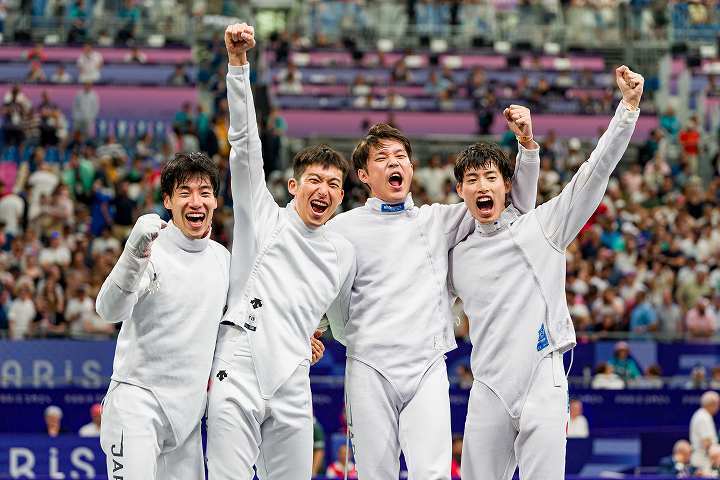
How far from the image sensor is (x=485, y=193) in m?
7.38

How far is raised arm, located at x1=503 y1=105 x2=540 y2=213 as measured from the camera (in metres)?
7.50

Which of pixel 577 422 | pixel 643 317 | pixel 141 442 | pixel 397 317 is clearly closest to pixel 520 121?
pixel 397 317

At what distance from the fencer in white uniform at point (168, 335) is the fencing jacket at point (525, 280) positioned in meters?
1.42

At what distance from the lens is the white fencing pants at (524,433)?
7125 millimetres

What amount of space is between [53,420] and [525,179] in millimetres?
7870

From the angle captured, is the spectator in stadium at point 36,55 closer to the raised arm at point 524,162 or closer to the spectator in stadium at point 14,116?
the spectator in stadium at point 14,116

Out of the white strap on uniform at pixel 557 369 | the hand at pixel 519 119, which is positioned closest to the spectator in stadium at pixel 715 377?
the white strap on uniform at pixel 557 369

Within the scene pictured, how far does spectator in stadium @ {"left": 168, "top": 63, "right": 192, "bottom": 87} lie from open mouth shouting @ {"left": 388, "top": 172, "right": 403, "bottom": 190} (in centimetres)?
1772

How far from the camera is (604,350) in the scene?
1585 cm

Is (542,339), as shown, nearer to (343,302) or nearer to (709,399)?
(343,302)

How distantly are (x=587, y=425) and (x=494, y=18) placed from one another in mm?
17991

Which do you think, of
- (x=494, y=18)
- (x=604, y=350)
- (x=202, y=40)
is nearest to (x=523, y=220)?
(x=604, y=350)

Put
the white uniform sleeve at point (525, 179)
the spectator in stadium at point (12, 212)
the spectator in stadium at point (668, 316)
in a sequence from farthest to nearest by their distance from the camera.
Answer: the spectator in stadium at point (12, 212) < the spectator in stadium at point (668, 316) < the white uniform sleeve at point (525, 179)

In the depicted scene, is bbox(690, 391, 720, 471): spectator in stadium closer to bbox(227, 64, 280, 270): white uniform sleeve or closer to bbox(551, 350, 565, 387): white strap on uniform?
bbox(551, 350, 565, 387): white strap on uniform
